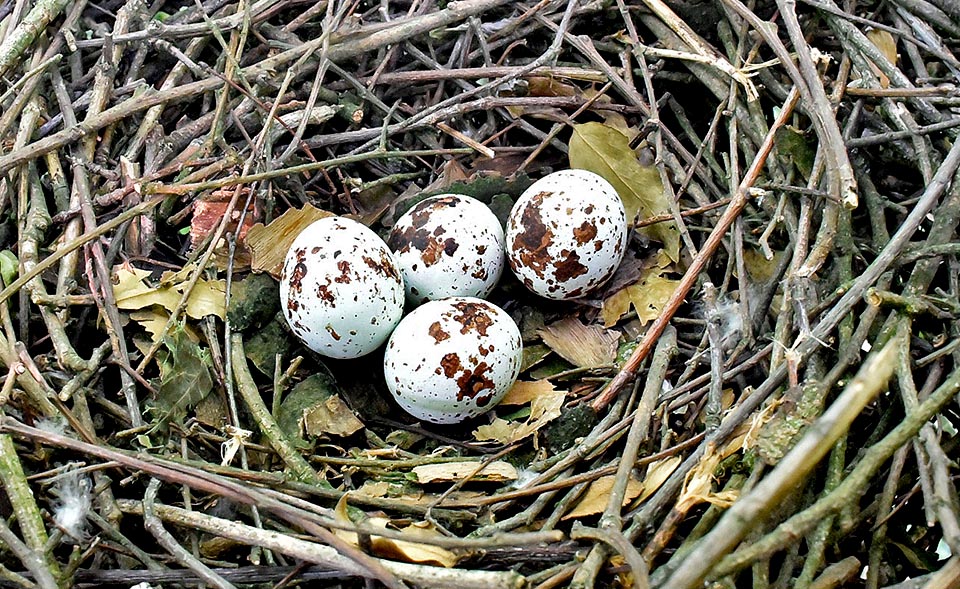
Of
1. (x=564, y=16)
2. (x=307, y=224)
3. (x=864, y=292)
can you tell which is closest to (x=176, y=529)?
(x=307, y=224)

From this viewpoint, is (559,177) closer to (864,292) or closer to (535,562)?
(864,292)

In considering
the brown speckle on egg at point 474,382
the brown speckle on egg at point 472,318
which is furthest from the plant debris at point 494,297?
the brown speckle on egg at point 472,318

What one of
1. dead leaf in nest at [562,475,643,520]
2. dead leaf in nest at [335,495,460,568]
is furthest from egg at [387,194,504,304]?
dead leaf in nest at [335,495,460,568]

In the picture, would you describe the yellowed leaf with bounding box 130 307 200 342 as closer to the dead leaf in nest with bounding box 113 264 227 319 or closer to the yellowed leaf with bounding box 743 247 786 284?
the dead leaf in nest with bounding box 113 264 227 319

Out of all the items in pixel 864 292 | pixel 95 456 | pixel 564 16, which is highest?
pixel 564 16

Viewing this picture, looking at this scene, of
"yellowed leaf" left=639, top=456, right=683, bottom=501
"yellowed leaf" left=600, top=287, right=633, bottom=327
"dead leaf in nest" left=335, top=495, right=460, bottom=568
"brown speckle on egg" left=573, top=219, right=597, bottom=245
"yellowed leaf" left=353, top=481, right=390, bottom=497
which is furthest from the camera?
"yellowed leaf" left=600, top=287, right=633, bottom=327

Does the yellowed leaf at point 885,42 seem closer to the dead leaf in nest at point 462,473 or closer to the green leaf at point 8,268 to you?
the dead leaf in nest at point 462,473
